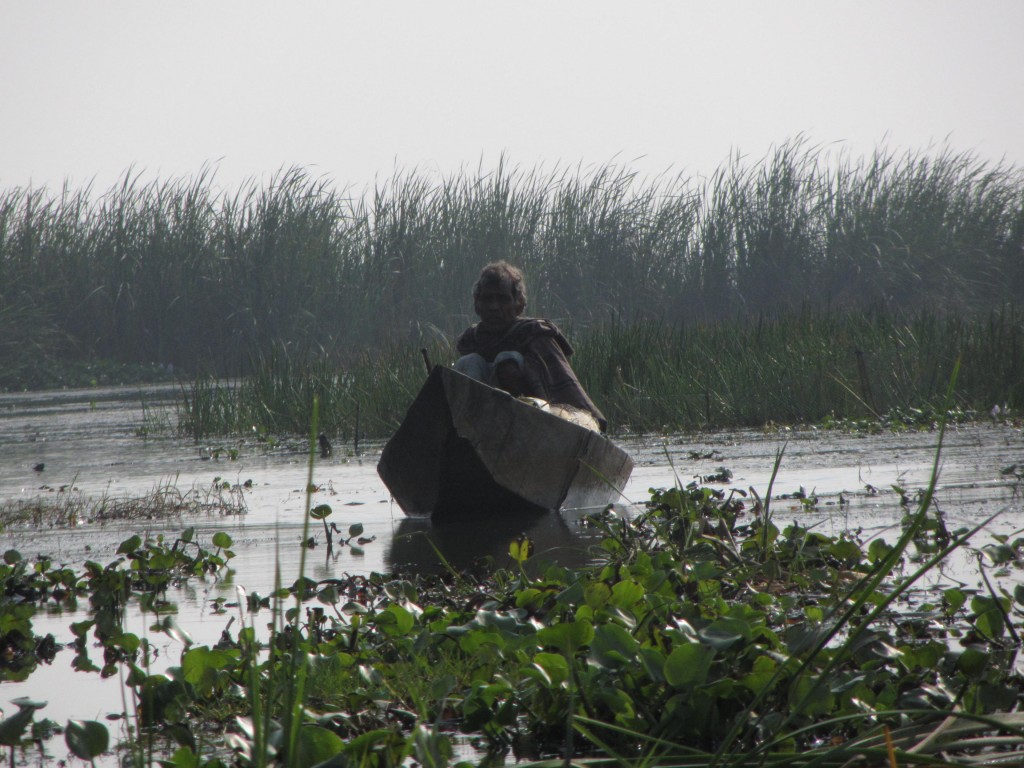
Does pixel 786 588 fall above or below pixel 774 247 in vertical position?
below

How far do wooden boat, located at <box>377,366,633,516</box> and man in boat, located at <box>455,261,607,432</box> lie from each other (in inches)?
16.2

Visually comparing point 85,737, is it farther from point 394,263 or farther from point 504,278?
point 394,263

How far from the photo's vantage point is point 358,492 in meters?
7.13

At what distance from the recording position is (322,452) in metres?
9.58

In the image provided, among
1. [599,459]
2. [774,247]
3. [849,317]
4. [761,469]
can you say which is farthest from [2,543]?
[774,247]

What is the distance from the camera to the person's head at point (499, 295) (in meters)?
6.09

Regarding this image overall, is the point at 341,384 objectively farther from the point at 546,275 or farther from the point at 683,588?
the point at 546,275

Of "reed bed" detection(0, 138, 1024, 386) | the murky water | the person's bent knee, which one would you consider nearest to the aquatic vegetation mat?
the murky water

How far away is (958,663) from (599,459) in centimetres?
369

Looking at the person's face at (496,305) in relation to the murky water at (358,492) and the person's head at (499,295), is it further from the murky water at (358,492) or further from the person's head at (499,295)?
the murky water at (358,492)

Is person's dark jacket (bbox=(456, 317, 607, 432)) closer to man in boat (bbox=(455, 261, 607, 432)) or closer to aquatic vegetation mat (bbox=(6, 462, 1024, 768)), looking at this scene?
man in boat (bbox=(455, 261, 607, 432))

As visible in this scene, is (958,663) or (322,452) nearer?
(958,663)

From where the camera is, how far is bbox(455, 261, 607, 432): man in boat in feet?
19.9

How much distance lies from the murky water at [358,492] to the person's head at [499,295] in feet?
3.76
